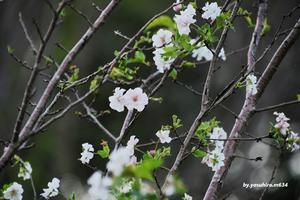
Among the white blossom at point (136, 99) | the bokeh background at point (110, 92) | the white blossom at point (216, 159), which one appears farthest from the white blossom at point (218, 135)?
the bokeh background at point (110, 92)

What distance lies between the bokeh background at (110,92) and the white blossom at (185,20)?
370cm

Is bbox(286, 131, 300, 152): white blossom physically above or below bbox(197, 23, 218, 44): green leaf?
below

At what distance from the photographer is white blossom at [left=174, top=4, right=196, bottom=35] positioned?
1.60 metres

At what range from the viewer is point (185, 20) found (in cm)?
162

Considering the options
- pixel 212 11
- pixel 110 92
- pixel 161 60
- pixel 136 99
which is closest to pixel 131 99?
pixel 136 99

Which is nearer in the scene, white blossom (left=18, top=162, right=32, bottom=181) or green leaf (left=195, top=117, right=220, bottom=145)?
white blossom (left=18, top=162, right=32, bottom=181)

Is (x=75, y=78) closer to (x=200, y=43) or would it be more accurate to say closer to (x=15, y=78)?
(x=200, y=43)

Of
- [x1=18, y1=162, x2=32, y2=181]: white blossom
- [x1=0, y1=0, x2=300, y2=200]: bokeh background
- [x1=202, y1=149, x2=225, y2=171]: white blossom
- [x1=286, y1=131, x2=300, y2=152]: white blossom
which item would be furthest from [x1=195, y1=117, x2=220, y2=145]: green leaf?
[x1=0, y1=0, x2=300, y2=200]: bokeh background

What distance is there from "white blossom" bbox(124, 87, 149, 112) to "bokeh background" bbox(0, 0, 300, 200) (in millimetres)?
3788

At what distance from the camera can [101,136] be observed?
8102 mm

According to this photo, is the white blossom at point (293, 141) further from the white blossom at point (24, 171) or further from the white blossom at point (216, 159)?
the white blossom at point (24, 171)

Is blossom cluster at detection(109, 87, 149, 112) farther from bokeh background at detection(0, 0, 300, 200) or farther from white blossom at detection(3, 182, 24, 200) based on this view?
bokeh background at detection(0, 0, 300, 200)

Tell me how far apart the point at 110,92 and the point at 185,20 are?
6.37 m

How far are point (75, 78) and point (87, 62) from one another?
699 cm
